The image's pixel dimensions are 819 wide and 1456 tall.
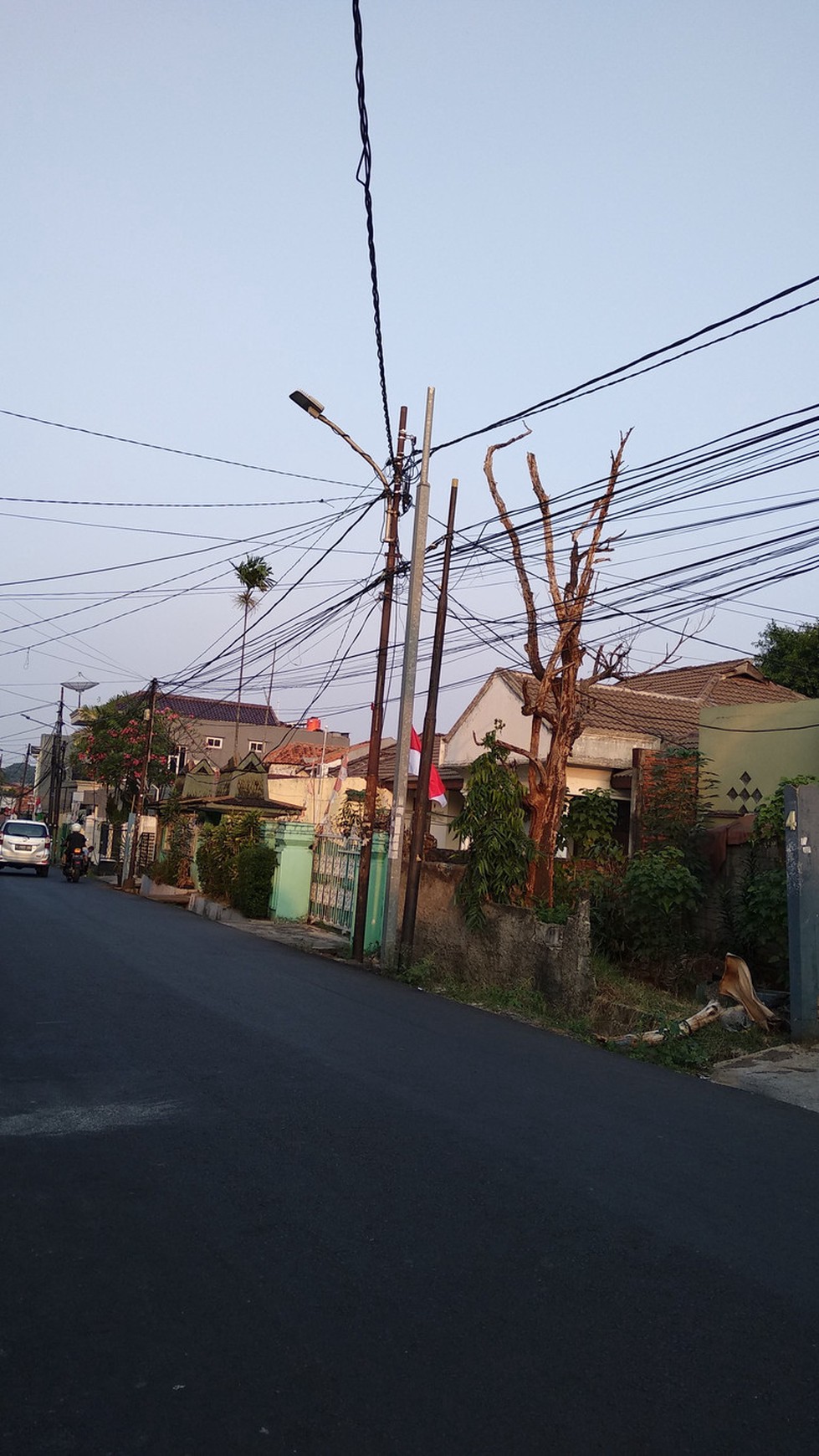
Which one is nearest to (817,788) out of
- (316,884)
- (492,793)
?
(492,793)

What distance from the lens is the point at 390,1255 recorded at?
185 inches

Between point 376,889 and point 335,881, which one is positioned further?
point 335,881

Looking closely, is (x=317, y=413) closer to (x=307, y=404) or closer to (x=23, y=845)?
(x=307, y=404)

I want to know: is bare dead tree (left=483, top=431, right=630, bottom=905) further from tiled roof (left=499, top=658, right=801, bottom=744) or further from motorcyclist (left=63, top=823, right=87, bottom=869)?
motorcyclist (left=63, top=823, right=87, bottom=869)

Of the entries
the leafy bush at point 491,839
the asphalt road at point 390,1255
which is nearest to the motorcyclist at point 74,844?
the leafy bush at point 491,839

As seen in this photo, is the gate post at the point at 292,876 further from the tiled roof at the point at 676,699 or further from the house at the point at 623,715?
the tiled roof at the point at 676,699

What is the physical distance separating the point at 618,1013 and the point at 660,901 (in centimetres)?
185

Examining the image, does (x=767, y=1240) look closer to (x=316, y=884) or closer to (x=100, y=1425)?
(x=100, y=1425)

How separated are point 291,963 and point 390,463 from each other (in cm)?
830

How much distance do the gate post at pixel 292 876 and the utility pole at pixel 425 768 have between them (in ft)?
22.7

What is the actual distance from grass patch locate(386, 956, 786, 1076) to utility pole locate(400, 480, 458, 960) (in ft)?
3.23

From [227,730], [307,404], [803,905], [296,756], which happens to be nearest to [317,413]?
[307,404]

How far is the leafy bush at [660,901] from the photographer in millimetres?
13461

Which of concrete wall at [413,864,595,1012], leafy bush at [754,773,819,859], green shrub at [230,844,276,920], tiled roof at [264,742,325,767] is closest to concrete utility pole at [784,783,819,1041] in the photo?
leafy bush at [754,773,819,859]
